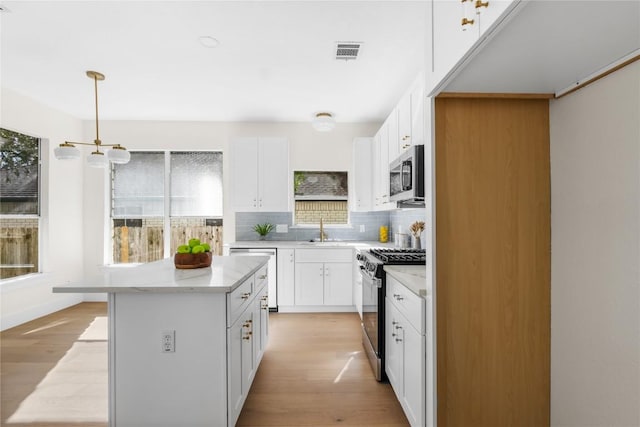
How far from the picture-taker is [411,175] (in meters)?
2.15

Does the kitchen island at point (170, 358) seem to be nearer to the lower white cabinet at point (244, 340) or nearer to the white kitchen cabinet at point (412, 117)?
the lower white cabinet at point (244, 340)

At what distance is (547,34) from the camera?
3.30 feet

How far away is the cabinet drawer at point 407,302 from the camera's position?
62.9 inches

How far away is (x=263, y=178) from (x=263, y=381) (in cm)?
273

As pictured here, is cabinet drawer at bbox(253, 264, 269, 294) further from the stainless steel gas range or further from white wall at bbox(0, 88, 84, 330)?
white wall at bbox(0, 88, 84, 330)

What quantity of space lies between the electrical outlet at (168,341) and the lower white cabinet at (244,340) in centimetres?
29

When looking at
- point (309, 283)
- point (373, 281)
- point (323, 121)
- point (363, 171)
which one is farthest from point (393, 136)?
point (309, 283)

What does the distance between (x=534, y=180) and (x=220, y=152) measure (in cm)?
427

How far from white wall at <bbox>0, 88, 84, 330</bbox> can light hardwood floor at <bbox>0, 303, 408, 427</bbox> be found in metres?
0.43

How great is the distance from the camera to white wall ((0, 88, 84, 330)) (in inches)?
142

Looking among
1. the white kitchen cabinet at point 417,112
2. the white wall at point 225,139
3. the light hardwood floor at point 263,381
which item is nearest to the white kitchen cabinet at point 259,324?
the light hardwood floor at point 263,381

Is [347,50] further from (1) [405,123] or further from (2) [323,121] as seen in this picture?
(2) [323,121]

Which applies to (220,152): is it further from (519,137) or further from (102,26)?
(519,137)

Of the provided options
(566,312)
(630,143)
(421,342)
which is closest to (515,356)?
(566,312)
